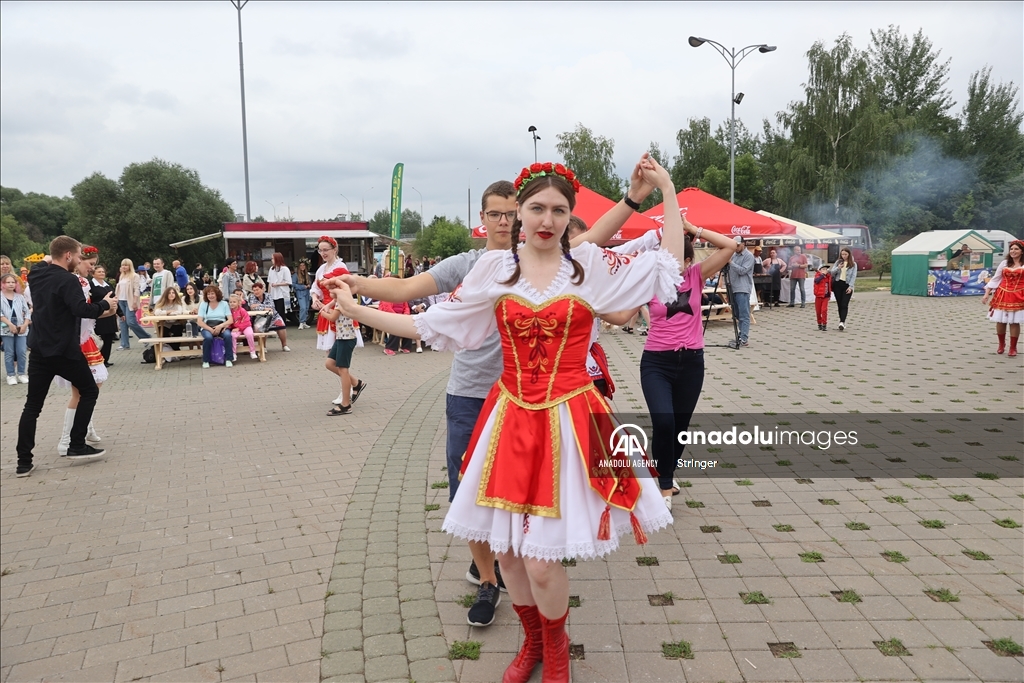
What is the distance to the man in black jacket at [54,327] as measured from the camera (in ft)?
20.2

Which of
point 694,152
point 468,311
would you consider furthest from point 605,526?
point 694,152

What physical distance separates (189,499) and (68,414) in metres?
2.13

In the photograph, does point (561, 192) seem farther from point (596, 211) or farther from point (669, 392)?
point (596, 211)

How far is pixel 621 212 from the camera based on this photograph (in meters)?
3.13

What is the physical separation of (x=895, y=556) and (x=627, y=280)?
2.57 meters

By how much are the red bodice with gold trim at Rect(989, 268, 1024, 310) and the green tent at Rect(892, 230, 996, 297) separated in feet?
24.4

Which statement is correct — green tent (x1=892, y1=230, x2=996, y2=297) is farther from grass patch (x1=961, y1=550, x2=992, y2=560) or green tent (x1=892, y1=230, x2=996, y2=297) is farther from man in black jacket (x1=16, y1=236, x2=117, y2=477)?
man in black jacket (x1=16, y1=236, x2=117, y2=477)

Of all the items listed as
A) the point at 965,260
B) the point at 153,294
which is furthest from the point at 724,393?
the point at 965,260

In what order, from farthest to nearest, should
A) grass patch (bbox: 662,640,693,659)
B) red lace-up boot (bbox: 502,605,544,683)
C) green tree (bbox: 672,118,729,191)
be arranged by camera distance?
green tree (bbox: 672,118,729,191)
grass patch (bbox: 662,640,693,659)
red lace-up boot (bbox: 502,605,544,683)

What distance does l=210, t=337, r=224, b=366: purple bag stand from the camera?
495 inches

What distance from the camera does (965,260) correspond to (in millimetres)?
19938

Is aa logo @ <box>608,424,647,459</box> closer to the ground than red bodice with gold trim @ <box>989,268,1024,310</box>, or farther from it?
closer to the ground

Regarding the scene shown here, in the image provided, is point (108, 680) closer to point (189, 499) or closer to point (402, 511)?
point (402, 511)

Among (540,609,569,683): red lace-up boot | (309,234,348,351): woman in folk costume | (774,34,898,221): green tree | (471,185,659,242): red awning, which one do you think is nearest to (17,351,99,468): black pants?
(309,234,348,351): woman in folk costume
